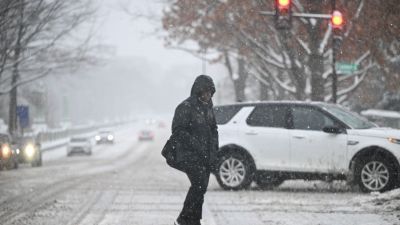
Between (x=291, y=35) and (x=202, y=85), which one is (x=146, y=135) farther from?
(x=202, y=85)

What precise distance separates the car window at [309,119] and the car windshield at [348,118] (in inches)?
7.2

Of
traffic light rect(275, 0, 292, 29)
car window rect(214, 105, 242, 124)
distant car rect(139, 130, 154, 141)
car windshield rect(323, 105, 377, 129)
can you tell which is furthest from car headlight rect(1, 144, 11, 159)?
distant car rect(139, 130, 154, 141)

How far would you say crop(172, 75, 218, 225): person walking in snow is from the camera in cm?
877

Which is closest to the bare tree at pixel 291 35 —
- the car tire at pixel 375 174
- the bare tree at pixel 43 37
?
the bare tree at pixel 43 37

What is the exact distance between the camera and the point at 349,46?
25.8m

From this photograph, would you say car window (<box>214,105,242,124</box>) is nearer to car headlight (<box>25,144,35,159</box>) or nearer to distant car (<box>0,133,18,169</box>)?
distant car (<box>0,133,18,169</box>)

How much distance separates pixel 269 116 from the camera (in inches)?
614

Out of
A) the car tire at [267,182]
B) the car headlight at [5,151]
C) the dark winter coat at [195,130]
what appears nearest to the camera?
the dark winter coat at [195,130]

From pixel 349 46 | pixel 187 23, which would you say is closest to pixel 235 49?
pixel 187 23

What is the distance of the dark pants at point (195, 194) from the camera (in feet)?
28.9

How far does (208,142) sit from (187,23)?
19.0 m

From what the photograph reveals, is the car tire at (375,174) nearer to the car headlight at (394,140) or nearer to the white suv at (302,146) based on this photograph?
the white suv at (302,146)

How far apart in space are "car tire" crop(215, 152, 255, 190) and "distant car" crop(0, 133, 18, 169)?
1244 centimetres

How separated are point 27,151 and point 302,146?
18.2m
